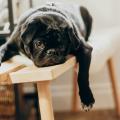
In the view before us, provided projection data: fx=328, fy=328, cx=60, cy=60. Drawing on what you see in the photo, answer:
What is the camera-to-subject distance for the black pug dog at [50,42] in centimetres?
88

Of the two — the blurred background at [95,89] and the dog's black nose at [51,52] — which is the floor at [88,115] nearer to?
the blurred background at [95,89]

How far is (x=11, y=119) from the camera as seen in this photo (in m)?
1.68

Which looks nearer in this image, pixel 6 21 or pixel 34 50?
pixel 34 50

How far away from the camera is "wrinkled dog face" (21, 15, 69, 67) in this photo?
87 cm

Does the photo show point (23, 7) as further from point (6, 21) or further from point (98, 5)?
point (98, 5)

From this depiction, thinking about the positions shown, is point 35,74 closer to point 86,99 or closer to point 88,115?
point 86,99

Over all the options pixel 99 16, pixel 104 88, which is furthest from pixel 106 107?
pixel 99 16

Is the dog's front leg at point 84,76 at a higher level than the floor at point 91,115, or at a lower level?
higher

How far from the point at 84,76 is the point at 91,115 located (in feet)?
2.80

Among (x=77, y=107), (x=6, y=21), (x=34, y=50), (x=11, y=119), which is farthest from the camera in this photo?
(x=77, y=107)

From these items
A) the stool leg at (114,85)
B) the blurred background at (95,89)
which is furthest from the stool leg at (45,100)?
A: the stool leg at (114,85)

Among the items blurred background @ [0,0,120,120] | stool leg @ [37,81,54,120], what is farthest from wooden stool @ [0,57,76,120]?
blurred background @ [0,0,120,120]

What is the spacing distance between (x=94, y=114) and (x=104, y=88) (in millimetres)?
169

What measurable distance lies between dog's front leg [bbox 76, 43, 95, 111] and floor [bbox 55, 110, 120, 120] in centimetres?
79
